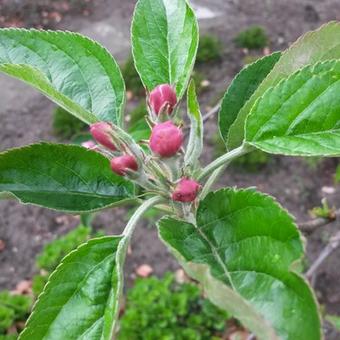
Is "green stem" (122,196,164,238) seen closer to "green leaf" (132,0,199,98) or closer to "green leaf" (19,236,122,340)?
"green leaf" (19,236,122,340)

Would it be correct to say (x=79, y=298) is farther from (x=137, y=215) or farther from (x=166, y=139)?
(x=166, y=139)

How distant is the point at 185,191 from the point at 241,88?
0.37 metres

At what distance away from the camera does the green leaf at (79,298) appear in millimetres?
845

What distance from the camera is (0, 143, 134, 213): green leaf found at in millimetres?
993

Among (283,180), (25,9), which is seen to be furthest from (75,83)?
(25,9)

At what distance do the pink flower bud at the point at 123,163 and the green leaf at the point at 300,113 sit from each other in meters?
0.19

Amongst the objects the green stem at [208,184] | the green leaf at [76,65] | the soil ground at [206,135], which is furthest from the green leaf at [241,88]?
the soil ground at [206,135]

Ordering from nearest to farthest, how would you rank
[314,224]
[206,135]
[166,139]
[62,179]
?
[166,139] < [62,179] < [314,224] < [206,135]

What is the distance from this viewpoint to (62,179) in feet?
3.38

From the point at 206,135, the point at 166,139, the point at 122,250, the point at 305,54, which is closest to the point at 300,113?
the point at 305,54

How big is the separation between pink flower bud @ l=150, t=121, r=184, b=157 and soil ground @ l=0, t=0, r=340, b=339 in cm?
239

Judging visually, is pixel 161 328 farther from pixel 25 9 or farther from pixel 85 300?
pixel 25 9

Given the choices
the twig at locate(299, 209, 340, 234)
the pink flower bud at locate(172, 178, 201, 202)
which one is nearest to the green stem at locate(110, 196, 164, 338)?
the pink flower bud at locate(172, 178, 201, 202)

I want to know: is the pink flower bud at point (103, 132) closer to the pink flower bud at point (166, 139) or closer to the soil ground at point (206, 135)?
the pink flower bud at point (166, 139)
